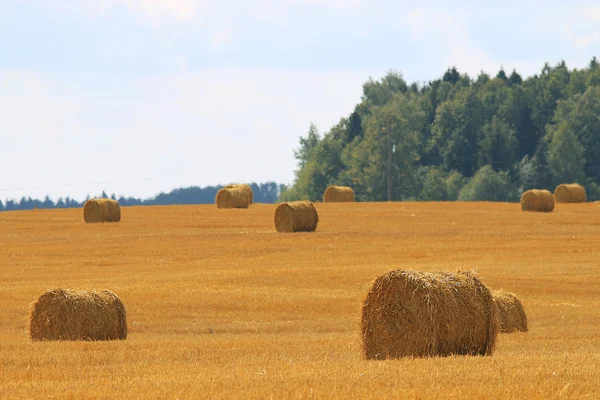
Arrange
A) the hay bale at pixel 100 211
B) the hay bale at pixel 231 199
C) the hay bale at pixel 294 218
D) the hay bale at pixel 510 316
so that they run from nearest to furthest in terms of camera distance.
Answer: the hay bale at pixel 510 316 < the hay bale at pixel 294 218 < the hay bale at pixel 100 211 < the hay bale at pixel 231 199

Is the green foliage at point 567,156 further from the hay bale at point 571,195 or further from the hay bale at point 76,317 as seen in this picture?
the hay bale at point 76,317

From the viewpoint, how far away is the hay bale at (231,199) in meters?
69.1

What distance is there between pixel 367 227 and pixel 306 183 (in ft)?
279

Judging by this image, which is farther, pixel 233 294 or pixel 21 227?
pixel 21 227

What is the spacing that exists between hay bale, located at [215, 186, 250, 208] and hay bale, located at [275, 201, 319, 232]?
18723 mm

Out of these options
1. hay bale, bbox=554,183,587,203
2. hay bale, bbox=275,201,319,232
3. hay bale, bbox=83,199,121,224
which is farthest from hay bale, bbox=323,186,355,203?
hay bale, bbox=275,201,319,232

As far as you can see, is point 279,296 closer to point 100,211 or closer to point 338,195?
point 100,211

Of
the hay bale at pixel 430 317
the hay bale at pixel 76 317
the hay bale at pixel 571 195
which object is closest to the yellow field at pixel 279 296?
the hay bale at pixel 430 317

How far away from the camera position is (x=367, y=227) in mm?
53812

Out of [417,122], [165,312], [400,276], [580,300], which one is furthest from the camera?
[417,122]

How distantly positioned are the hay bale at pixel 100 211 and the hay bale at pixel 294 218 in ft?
39.3

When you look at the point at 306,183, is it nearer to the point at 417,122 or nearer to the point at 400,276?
the point at 417,122

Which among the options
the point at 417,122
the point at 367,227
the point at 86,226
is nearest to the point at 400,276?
the point at 367,227

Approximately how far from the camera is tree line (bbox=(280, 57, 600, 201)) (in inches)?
4461
